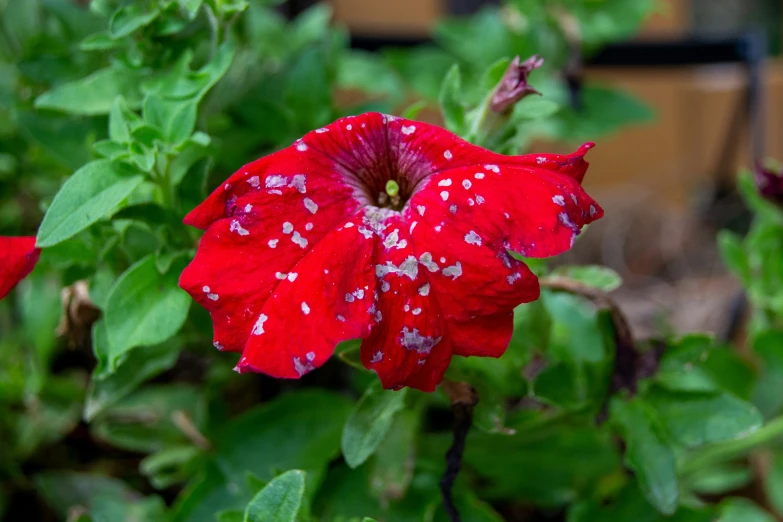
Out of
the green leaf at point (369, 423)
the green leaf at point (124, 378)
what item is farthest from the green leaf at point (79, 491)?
the green leaf at point (369, 423)

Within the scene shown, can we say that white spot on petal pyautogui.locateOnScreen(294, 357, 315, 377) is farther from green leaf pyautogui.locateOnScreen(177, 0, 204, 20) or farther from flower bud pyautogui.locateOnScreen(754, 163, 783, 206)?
flower bud pyautogui.locateOnScreen(754, 163, 783, 206)

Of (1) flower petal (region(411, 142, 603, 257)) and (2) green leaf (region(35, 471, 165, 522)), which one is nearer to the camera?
(1) flower petal (region(411, 142, 603, 257))

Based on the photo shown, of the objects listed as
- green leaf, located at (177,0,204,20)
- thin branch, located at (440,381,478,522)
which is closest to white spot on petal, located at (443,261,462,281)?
thin branch, located at (440,381,478,522)

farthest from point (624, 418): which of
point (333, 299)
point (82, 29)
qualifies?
point (82, 29)

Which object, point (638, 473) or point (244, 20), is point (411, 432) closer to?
point (638, 473)

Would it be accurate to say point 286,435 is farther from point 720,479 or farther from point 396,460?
point 720,479

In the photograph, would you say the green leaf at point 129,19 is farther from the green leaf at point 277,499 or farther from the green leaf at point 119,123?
the green leaf at point 277,499
